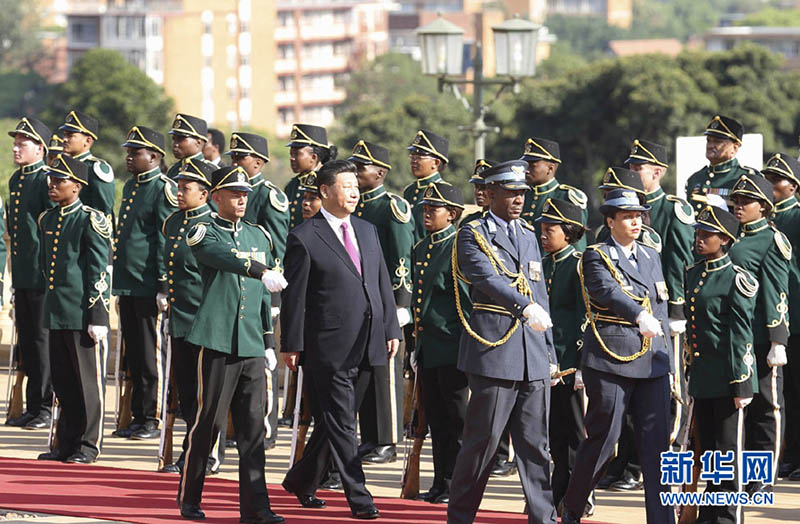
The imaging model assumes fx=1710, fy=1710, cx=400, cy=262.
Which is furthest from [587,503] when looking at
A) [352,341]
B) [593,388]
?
[352,341]

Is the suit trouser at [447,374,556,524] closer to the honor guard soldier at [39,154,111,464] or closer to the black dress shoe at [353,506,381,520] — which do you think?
the black dress shoe at [353,506,381,520]

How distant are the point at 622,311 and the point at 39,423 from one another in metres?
5.35

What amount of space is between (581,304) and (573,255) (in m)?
0.35

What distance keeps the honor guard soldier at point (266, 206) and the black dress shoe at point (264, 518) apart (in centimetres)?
222

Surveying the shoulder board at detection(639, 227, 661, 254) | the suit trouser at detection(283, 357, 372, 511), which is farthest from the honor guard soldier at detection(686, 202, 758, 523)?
the suit trouser at detection(283, 357, 372, 511)

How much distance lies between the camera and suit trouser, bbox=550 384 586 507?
31.6ft

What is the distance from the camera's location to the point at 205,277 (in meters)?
9.45

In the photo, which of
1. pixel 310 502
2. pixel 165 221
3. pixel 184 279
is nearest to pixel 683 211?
pixel 310 502

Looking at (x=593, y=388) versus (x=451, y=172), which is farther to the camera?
(x=451, y=172)

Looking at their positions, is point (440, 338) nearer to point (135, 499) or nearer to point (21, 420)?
point (135, 499)

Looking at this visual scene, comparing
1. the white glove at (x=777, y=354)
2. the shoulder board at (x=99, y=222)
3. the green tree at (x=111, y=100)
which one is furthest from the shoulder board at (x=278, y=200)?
the green tree at (x=111, y=100)

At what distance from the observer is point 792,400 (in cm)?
1089

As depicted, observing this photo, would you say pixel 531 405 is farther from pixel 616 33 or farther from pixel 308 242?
pixel 616 33

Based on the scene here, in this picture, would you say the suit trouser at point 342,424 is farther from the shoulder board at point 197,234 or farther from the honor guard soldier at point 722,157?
the honor guard soldier at point 722,157
